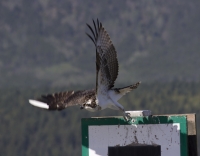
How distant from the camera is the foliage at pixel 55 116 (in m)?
58.3

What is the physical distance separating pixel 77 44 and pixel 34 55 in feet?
23.5

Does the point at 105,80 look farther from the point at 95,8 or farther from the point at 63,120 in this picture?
the point at 95,8

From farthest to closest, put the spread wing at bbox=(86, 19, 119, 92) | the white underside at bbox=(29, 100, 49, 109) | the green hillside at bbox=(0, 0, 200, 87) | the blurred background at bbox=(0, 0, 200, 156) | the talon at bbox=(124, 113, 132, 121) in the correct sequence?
the green hillside at bbox=(0, 0, 200, 87)
the blurred background at bbox=(0, 0, 200, 156)
the white underside at bbox=(29, 100, 49, 109)
the spread wing at bbox=(86, 19, 119, 92)
the talon at bbox=(124, 113, 132, 121)

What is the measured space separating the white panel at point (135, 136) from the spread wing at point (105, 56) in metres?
1.32

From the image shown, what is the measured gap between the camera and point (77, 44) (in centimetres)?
10950

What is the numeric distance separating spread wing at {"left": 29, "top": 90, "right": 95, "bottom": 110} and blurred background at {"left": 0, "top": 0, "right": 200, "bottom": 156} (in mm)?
43666

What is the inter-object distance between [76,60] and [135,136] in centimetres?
9077

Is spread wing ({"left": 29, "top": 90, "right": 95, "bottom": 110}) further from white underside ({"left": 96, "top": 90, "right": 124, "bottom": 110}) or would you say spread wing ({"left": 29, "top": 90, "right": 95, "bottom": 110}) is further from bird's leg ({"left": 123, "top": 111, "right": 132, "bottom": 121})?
bird's leg ({"left": 123, "top": 111, "right": 132, "bottom": 121})

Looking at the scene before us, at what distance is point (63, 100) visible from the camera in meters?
10.9

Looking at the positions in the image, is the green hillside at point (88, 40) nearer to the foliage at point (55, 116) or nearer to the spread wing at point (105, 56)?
the foliage at point (55, 116)

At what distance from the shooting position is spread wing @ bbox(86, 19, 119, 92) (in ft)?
35.0

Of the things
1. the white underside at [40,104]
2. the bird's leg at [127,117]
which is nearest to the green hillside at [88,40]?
the white underside at [40,104]

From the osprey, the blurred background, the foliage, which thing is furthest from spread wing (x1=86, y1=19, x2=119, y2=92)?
the foliage

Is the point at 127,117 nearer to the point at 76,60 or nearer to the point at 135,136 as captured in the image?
the point at 135,136
